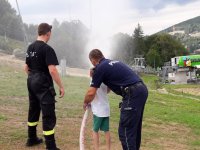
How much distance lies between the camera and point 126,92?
6.11 meters

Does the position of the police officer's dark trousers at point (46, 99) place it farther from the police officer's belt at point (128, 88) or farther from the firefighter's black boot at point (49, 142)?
the police officer's belt at point (128, 88)

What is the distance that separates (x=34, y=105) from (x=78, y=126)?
251 centimetres

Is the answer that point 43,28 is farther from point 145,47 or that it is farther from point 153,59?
point 145,47

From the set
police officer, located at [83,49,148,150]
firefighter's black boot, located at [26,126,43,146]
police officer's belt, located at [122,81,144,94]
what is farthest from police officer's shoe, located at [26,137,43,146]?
police officer's belt, located at [122,81,144,94]

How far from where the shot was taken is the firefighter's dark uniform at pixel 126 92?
604 centimetres

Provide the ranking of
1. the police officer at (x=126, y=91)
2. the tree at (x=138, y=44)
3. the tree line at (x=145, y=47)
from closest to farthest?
the police officer at (x=126, y=91), the tree line at (x=145, y=47), the tree at (x=138, y=44)

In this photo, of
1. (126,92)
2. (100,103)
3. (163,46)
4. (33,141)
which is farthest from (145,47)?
(126,92)

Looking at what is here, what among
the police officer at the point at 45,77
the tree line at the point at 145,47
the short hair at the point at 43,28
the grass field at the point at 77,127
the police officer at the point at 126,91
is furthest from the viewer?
the tree line at the point at 145,47

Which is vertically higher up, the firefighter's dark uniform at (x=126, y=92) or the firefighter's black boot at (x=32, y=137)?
the firefighter's dark uniform at (x=126, y=92)

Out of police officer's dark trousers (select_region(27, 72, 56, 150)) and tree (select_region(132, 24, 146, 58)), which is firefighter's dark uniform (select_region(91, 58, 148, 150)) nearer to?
police officer's dark trousers (select_region(27, 72, 56, 150))

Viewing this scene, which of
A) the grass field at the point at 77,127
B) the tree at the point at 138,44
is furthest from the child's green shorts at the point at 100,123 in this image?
the tree at the point at 138,44

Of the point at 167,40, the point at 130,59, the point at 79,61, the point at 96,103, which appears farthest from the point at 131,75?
the point at 167,40

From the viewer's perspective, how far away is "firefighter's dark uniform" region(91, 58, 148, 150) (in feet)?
19.8

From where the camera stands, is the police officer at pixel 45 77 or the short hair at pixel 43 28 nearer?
the police officer at pixel 45 77
